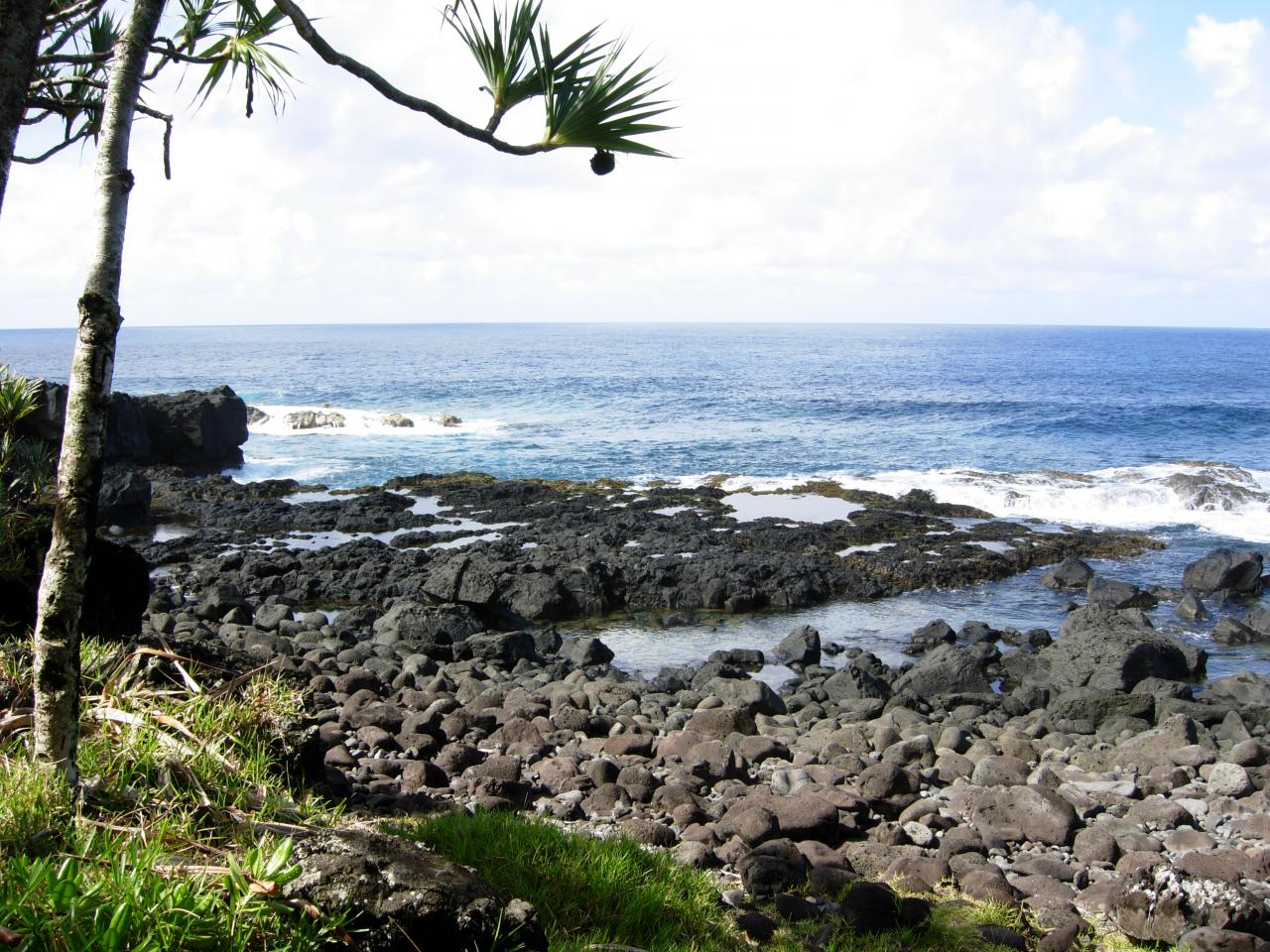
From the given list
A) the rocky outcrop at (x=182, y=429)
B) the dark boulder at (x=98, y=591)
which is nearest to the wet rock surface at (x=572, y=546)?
the rocky outcrop at (x=182, y=429)

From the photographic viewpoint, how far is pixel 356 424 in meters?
47.5

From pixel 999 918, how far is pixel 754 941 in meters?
1.56

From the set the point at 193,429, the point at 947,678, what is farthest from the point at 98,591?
the point at 193,429

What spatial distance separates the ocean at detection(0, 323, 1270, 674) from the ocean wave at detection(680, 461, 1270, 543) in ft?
0.26

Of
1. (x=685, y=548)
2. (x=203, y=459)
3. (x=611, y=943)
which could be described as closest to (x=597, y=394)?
(x=203, y=459)

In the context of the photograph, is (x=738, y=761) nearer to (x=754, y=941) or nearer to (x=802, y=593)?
(x=754, y=941)

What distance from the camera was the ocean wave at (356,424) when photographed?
45.5 m

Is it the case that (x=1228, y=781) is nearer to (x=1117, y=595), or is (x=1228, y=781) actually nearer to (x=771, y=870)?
(x=771, y=870)

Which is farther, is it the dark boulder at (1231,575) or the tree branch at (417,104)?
the dark boulder at (1231,575)

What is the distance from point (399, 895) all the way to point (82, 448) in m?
2.10

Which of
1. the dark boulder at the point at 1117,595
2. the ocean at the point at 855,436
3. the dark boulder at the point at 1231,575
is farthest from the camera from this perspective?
the ocean at the point at 855,436

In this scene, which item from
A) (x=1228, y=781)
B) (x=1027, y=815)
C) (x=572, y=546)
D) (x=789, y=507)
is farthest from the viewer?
(x=789, y=507)

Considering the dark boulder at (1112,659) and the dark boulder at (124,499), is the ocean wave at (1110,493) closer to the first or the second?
the dark boulder at (1112,659)

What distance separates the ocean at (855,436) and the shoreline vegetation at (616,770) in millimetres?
1538
